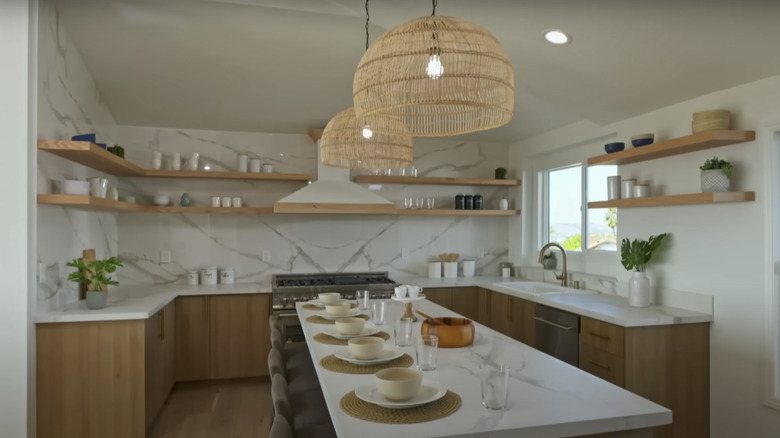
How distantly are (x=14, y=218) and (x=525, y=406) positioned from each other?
273 centimetres

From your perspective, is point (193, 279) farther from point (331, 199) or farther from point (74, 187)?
point (74, 187)

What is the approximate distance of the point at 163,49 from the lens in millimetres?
3512

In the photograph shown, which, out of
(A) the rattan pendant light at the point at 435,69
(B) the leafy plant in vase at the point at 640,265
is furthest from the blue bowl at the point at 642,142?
(A) the rattan pendant light at the point at 435,69

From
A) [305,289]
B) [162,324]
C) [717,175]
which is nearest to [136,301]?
[162,324]

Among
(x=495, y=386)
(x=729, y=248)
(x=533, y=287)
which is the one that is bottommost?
(x=533, y=287)

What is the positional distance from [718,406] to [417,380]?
230 centimetres

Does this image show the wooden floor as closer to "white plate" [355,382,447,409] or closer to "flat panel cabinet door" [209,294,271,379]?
"flat panel cabinet door" [209,294,271,379]

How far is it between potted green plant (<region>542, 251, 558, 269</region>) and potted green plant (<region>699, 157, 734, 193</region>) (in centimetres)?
187

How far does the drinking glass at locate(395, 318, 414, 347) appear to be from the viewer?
2168 millimetres


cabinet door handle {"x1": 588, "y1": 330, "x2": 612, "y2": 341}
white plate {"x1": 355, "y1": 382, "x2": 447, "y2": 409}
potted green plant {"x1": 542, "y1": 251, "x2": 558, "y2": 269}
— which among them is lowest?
cabinet door handle {"x1": 588, "y1": 330, "x2": 612, "y2": 341}

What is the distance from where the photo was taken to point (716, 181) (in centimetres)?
277

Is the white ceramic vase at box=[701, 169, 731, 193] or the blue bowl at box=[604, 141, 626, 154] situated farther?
the blue bowl at box=[604, 141, 626, 154]

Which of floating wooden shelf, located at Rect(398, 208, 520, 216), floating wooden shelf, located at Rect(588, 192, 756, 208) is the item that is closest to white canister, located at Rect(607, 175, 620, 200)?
floating wooden shelf, located at Rect(588, 192, 756, 208)

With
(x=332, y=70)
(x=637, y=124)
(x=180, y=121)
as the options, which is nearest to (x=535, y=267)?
(x=637, y=124)
